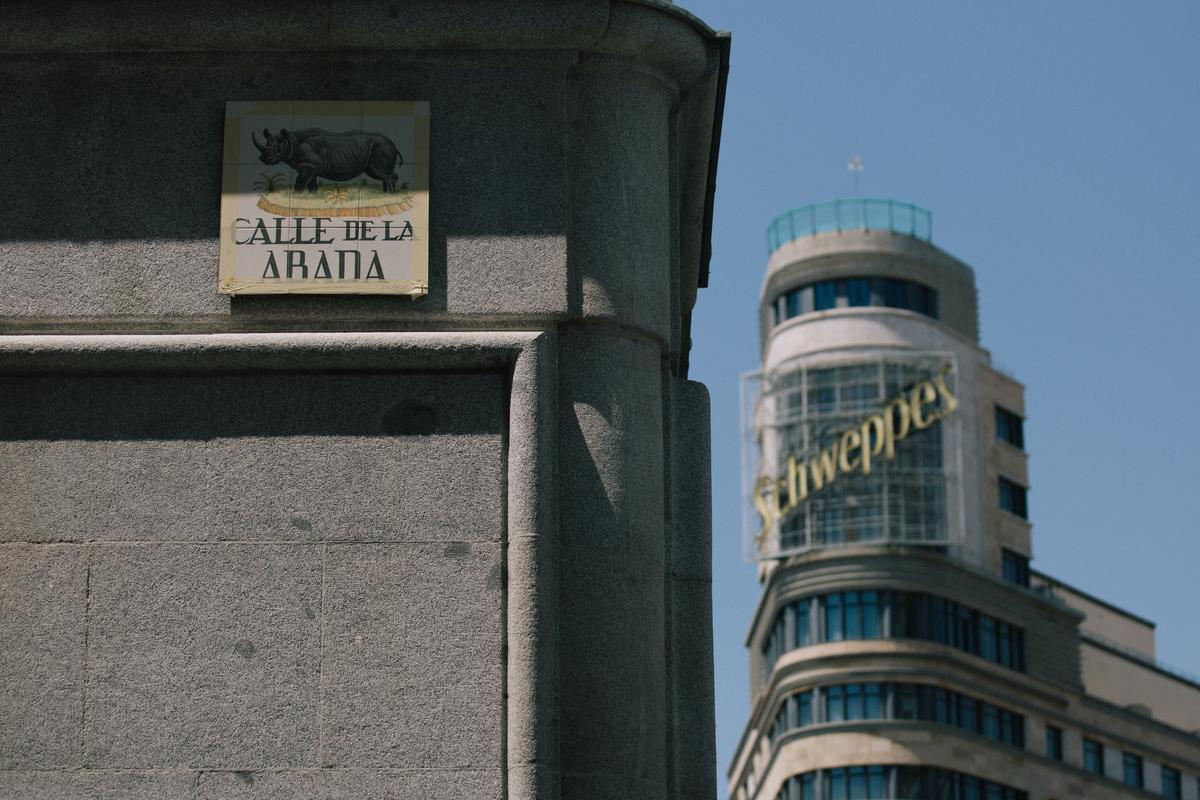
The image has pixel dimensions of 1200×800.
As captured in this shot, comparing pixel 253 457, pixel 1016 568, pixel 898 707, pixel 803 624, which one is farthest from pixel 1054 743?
pixel 253 457

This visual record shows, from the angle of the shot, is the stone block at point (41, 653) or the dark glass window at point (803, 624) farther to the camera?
the dark glass window at point (803, 624)

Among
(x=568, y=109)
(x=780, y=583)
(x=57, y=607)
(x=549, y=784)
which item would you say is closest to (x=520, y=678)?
(x=549, y=784)

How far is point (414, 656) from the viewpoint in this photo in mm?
9742

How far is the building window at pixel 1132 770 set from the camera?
121 meters

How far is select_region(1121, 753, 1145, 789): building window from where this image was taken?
121438 millimetres

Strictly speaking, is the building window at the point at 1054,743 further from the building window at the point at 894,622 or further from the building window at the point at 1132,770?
the building window at the point at 1132,770

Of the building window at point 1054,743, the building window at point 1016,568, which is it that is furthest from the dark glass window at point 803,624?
the building window at point 1054,743

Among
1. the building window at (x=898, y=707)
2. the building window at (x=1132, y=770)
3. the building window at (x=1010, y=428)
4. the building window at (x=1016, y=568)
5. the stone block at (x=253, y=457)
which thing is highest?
the building window at (x=1010, y=428)

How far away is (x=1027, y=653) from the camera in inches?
4828

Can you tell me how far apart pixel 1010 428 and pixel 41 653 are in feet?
394

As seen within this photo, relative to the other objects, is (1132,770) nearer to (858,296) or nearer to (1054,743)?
(1054,743)

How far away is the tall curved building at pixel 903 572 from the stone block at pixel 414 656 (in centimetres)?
10625

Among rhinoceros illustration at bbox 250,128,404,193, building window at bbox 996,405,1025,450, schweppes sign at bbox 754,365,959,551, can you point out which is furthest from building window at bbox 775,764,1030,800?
rhinoceros illustration at bbox 250,128,404,193

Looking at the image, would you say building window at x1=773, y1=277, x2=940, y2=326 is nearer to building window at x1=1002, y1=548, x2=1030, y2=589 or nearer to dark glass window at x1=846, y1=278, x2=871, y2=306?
dark glass window at x1=846, y1=278, x2=871, y2=306
